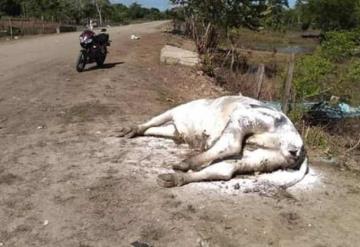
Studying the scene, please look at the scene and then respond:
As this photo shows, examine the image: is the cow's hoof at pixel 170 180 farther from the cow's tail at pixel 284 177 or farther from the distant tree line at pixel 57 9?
the distant tree line at pixel 57 9

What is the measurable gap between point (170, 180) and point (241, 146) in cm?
83

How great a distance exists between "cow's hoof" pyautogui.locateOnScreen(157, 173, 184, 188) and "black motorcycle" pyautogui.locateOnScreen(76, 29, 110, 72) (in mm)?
8229

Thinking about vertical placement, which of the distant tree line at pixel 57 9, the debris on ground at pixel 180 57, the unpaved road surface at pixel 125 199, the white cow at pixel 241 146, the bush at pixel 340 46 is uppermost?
the bush at pixel 340 46

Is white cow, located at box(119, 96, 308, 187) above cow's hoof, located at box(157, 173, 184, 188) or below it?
above

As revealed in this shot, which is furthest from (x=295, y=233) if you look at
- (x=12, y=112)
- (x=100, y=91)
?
(x=100, y=91)

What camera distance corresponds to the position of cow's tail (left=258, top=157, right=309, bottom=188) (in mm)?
5742

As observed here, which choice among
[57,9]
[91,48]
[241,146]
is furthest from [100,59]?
[57,9]

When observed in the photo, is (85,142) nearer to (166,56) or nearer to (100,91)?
(100,91)

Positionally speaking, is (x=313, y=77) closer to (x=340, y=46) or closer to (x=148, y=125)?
(x=340, y=46)

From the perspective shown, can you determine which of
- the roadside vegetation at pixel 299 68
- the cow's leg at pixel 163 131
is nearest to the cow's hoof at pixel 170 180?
the cow's leg at pixel 163 131

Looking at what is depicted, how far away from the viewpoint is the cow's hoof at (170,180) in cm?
554

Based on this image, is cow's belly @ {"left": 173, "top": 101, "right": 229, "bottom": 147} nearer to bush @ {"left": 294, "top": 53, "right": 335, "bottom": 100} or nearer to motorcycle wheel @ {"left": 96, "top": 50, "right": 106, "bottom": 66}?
bush @ {"left": 294, "top": 53, "right": 335, "bottom": 100}

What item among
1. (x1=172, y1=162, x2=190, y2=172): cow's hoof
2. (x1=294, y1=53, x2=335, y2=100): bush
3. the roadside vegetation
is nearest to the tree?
the roadside vegetation

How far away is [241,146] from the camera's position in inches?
230
